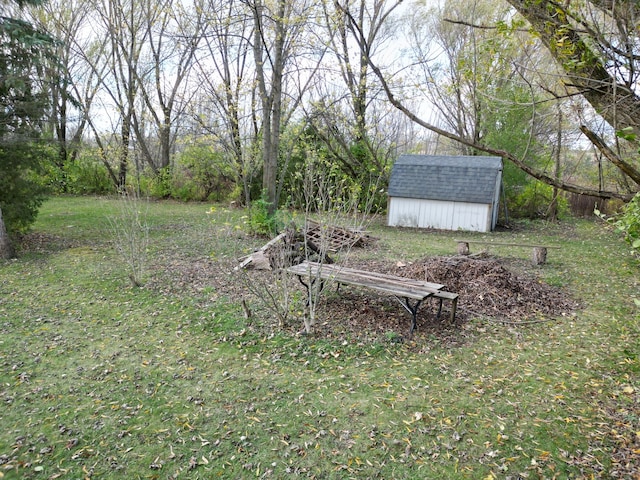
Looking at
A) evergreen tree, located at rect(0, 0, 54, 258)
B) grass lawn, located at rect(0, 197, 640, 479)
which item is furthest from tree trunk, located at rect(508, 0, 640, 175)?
evergreen tree, located at rect(0, 0, 54, 258)

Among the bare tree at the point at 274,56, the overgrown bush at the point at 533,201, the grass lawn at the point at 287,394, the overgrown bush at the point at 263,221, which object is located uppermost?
the bare tree at the point at 274,56

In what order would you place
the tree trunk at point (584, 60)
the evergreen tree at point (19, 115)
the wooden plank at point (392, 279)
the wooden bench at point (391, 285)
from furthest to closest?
the evergreen tree at point (19, 115) < the wooden plank at point (392, 279) < the wooden bench at point (391, 285) < the tree trunk at point (584, 60)

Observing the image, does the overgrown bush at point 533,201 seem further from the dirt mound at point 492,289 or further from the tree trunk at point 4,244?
the tree trunk at point 4,244

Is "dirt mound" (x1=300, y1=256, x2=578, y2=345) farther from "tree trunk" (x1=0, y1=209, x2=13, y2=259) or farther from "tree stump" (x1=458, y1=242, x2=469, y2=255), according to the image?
"tree trunk" (x1=0, y1=209, x2=13, y2=259)

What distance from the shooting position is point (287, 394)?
3965 millimetres

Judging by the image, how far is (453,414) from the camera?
3623 millimetres

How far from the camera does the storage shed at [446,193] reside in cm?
1423

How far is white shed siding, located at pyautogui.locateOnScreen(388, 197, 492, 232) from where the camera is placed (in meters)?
14.2

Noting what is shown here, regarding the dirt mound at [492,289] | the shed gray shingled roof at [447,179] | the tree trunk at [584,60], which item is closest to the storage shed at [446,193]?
the shed gray shingled roof at [447,179]

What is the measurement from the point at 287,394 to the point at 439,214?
11.9 metres

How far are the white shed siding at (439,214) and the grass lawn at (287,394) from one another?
7476 mm

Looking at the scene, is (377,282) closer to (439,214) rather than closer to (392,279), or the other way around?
(392,279)

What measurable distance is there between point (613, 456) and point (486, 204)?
11.8m

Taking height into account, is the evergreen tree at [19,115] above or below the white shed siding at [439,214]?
above
